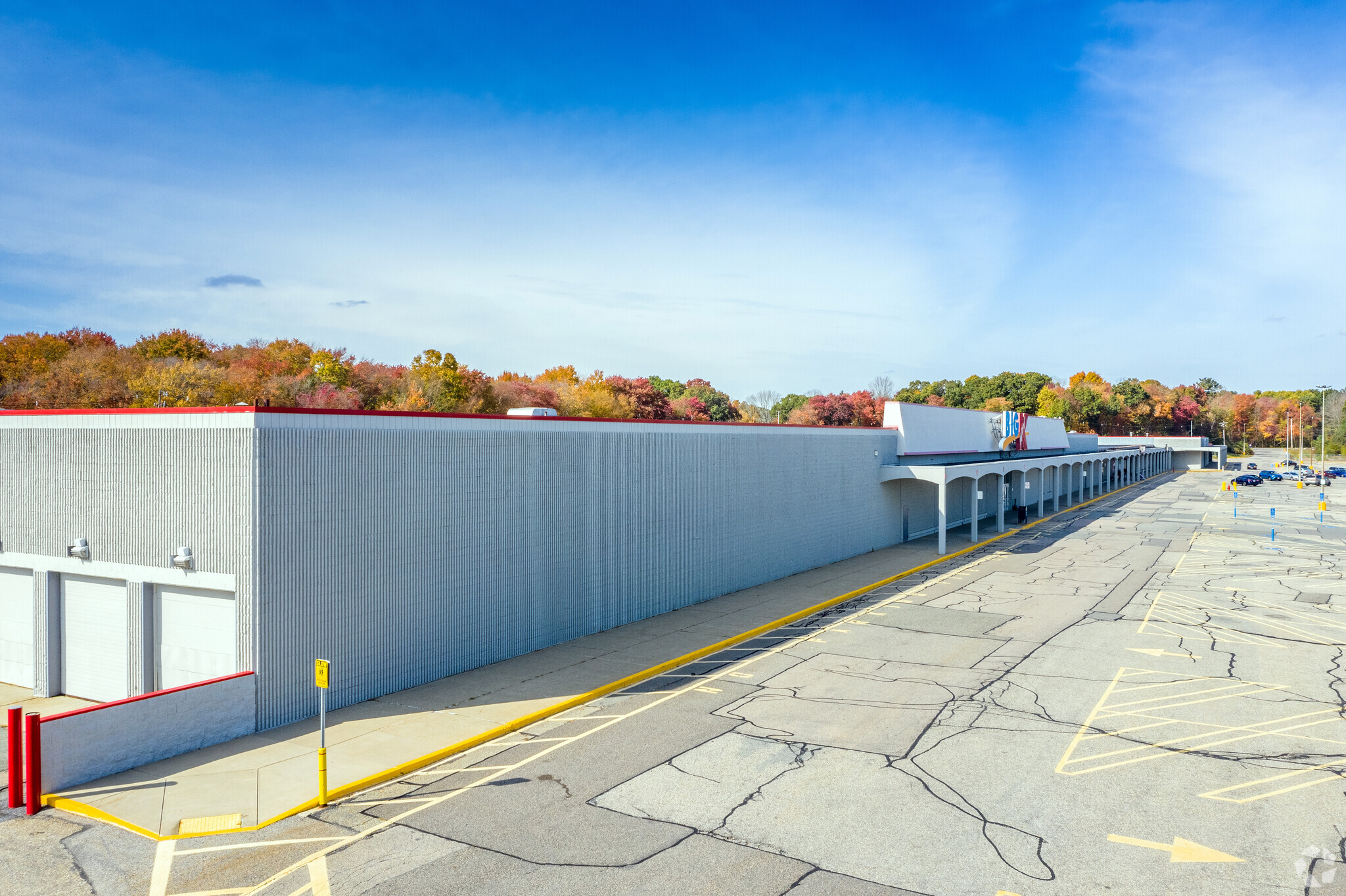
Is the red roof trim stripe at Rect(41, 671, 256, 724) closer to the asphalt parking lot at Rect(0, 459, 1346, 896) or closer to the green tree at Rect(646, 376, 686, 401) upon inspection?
the asphalt parking lot at Rect(0, 459, 1346, 896)

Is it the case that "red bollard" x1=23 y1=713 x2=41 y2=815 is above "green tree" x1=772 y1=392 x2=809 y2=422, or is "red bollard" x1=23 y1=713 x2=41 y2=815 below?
below

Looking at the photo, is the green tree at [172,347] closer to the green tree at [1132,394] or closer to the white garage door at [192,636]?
the white garage door at [192,636]

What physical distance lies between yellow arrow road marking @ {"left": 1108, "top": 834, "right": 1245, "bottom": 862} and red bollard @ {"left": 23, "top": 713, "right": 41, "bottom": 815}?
1386 cm

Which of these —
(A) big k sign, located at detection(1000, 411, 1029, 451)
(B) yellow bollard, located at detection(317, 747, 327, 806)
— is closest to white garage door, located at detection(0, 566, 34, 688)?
(B) yellow bollard, located at detection(317, 747, 327, 806)

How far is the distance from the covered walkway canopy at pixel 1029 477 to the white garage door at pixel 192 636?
2661 centimetres

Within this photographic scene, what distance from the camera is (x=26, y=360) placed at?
54531 mm

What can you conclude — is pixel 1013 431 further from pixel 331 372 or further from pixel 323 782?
pixel 331 372

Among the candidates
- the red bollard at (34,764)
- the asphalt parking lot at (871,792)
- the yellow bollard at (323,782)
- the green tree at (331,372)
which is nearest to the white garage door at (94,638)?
the red bollard at (34,764)

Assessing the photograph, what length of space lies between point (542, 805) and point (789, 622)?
12.0m

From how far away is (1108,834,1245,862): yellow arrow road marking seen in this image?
29.9ft

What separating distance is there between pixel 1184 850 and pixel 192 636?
15.8m

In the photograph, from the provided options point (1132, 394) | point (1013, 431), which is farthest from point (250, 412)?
point (1132, 394)

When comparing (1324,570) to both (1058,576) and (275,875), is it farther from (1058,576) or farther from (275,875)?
(275,875)

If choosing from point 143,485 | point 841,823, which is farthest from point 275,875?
point 143,485
